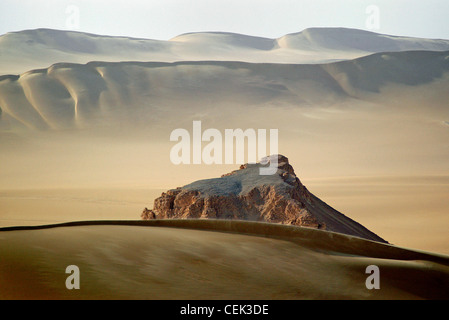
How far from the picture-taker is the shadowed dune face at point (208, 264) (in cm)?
223

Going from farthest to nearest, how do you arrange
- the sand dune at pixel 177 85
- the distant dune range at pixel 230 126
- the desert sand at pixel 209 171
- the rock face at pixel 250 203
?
the sand dune at pixel 177 85 < the distant dune range at pixel 230 126 < the rock face at pixel 250 203 < the desert sand at pixel 209 171

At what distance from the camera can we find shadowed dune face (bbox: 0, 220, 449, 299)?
2234mm

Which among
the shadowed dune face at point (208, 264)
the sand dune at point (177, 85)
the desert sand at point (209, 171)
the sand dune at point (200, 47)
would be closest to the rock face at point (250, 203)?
the desert sand at point (209, 171)

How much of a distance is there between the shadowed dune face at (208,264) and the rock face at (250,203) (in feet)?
8.97

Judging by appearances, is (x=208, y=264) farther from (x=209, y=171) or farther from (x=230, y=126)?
(x=230, y=126)

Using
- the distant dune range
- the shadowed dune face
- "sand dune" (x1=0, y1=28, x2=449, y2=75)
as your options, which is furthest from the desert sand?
"sand dune" (x1=0, y1=28, x2=449, y2=75)

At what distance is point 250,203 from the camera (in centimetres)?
630

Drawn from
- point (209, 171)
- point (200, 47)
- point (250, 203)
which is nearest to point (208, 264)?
point (250, 203)

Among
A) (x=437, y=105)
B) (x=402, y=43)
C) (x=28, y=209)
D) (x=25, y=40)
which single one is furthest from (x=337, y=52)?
(x=28, y=209)

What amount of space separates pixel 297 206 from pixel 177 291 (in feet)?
13.1

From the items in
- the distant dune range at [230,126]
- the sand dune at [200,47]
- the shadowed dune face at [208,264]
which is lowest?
the shadowed dune face at [208,264]

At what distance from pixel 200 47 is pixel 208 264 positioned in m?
85.3

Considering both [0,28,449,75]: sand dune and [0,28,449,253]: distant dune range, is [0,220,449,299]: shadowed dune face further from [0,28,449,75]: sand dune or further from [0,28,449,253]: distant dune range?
[0,28,449,75]: sand dune

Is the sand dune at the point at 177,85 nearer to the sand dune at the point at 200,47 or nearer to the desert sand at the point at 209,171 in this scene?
the desert sand at the point at 209,171
